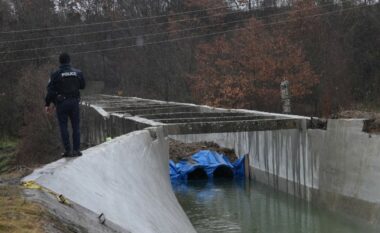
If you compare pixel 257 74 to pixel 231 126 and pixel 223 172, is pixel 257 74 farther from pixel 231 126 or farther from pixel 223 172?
pixel 231 126

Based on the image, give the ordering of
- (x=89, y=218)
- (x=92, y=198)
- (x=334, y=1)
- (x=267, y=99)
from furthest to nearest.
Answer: (x=334, y=1) < (x=267, y=99) < (x=92, y=198) < (x=89, y=218)

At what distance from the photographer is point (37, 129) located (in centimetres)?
3469

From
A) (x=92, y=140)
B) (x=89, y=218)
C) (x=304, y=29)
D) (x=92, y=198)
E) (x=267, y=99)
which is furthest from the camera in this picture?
(x=304, y=29)

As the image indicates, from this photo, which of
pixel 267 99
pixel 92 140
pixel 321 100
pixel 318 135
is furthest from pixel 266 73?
pixel 318 135

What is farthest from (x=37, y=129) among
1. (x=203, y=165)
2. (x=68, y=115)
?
(x=68, y=115)

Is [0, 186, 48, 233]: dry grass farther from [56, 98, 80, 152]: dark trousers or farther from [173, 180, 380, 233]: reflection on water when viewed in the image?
[173, 180, 380, 233]: reflection on water

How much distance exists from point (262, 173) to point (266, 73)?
16.0 metres

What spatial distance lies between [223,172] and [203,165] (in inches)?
32.0

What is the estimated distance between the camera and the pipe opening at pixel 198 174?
2094 centimetres

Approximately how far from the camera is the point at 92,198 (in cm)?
510

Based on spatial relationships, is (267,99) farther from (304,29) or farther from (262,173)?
(262,173)

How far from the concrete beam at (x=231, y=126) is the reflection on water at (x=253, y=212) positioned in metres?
2.11

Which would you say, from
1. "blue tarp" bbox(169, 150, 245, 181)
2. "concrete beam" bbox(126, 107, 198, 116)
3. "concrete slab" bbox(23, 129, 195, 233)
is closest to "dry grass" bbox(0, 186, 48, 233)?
"concrete slab" bbox(23, 129, 195, 233)

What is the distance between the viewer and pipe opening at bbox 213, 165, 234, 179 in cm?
2094
